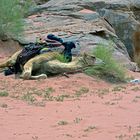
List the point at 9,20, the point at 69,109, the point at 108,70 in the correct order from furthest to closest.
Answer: the point at 9,20 < the point at 108,70 < the point at 69,109

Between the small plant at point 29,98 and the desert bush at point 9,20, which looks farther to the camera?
the desert bush at point 9,20

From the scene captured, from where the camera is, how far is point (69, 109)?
28.0 ft

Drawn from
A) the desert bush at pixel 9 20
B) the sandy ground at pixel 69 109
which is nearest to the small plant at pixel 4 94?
the sandy ground at pixel 69 109

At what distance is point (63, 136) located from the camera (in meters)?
6.62

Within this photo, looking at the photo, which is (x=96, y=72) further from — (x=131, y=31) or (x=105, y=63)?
(x=131, y=31)

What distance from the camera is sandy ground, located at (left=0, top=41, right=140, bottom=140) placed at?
267 inches

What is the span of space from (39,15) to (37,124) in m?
11.7

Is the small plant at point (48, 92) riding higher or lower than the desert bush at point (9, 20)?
higher

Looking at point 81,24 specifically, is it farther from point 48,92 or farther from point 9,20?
point 48,92

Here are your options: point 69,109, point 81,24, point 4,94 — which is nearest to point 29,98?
point 4,94

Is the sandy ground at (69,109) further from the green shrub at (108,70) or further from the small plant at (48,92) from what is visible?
the green shrub at (108,70)

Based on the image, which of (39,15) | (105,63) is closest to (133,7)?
(39,15)

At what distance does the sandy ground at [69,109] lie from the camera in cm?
679

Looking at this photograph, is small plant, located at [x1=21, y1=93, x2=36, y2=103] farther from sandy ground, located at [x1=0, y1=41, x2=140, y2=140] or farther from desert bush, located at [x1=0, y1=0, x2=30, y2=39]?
desert bush, located at [x1=0, y1=0, x2=30, y2=39]
